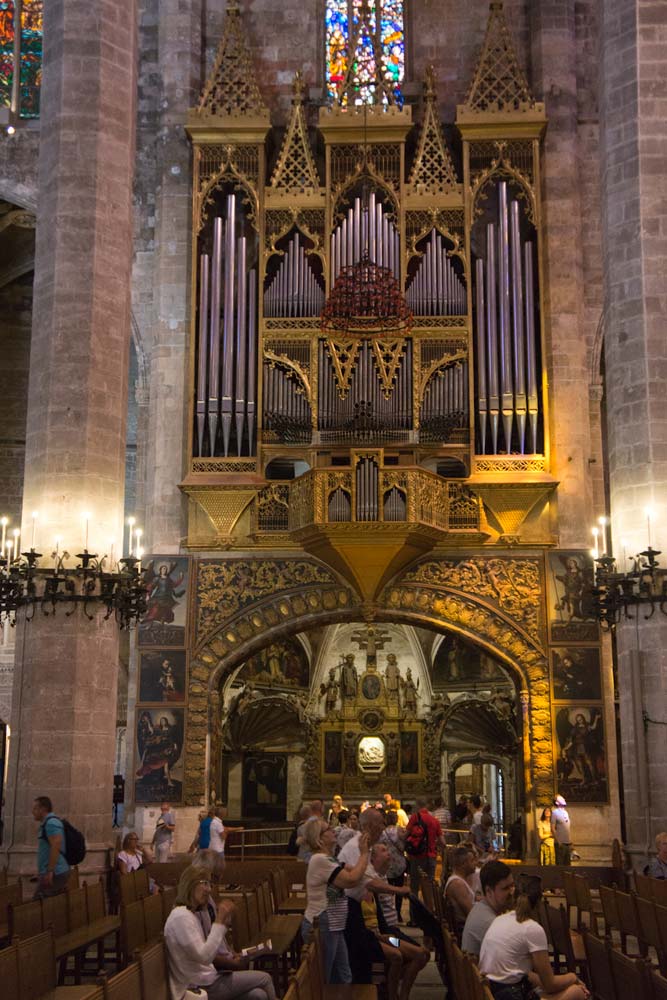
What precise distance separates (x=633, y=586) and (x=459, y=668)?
10.7 m

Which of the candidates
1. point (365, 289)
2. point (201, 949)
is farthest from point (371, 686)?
point (201, 949)

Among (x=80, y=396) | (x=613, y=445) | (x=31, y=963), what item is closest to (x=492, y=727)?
(x=613, y=445)

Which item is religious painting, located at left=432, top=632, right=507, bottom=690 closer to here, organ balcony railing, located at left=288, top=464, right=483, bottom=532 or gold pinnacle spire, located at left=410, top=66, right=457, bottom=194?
organ balcony railing, located at left=288, top=464, right=483, bottom=532

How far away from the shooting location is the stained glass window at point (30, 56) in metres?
23.9

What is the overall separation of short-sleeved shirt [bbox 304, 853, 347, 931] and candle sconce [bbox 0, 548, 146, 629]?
8046mm

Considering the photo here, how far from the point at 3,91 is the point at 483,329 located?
33.0ft

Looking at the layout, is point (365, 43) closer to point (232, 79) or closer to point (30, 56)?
point (232, 79)

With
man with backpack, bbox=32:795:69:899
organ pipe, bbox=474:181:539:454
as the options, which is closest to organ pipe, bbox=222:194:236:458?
organ pipe, bbox=474:181:539:454

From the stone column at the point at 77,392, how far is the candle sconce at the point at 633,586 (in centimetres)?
643

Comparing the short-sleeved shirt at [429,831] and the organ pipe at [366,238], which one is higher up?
the organ pipe at [366,238]

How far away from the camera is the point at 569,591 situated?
21.1 metres

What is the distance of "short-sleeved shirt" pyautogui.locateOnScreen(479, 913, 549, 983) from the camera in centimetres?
714

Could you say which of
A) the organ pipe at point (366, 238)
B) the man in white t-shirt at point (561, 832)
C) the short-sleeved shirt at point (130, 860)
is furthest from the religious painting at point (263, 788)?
the short-sleeved shirt at point (130, 860)

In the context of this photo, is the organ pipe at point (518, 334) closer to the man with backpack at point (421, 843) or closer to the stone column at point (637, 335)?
the stone column at point (637, 335)
